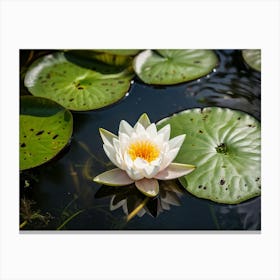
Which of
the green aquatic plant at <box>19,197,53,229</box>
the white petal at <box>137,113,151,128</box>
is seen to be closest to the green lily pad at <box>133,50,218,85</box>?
the white petal at <box>137,113,151,128</box>

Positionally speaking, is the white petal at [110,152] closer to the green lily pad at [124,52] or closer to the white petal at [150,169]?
the white petal at [150,169]

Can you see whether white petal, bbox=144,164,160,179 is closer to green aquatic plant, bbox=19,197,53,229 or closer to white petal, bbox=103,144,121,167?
white petal, bbox=103,144,121,167

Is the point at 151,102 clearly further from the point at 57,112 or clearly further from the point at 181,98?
the point at 57,112

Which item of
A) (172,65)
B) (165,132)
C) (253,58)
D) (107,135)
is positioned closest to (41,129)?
(107,135)

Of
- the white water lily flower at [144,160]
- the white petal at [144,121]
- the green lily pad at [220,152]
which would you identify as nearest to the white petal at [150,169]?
the white water lily flower at [144,160]

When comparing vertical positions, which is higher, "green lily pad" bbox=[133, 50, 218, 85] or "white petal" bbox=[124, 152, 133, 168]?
"green lily pad" bbox=[133, 50, 218, 85]
